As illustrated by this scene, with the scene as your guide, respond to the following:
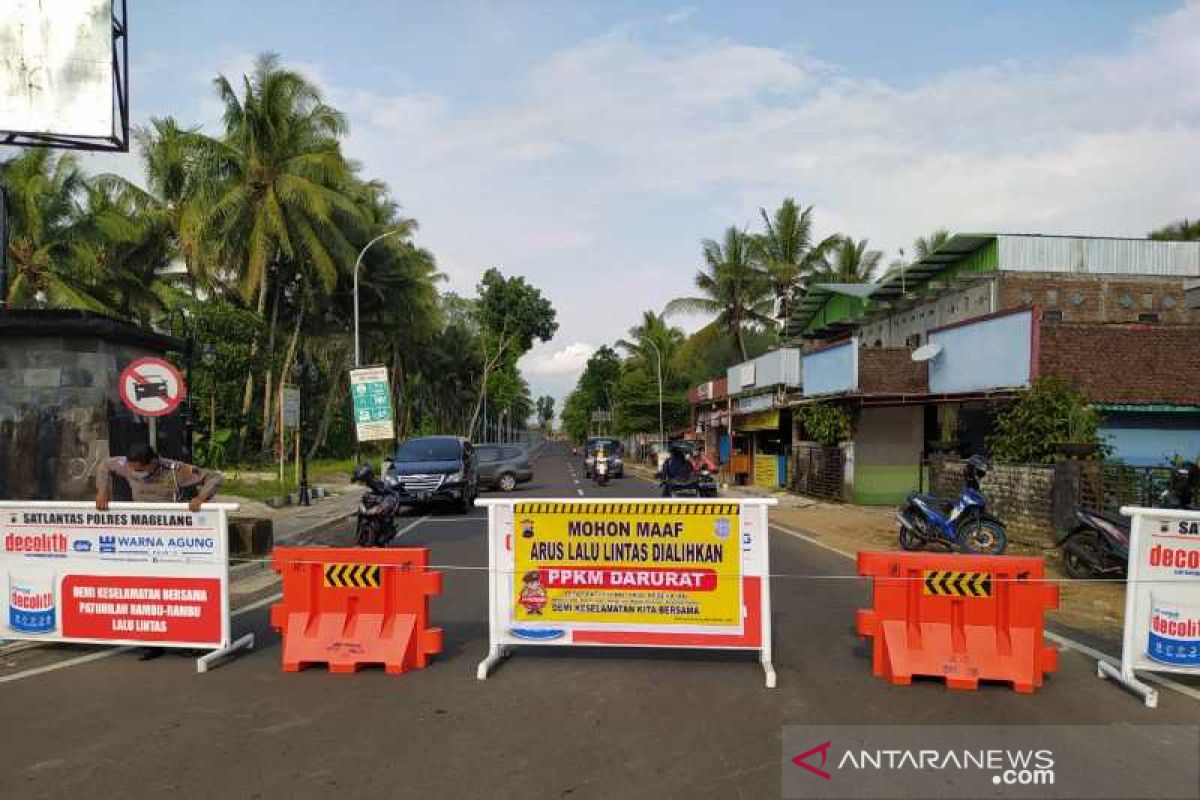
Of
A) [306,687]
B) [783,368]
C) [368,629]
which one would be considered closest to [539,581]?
[368,629]

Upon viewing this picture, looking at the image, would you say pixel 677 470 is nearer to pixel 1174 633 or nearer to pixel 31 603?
pixel 1174 633

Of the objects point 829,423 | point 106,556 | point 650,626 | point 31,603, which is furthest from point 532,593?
point 829,423

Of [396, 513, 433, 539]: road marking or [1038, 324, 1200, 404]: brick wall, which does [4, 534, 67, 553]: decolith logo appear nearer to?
[396, 513, 433, 539]: road marking

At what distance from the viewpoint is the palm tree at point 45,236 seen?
33.6m

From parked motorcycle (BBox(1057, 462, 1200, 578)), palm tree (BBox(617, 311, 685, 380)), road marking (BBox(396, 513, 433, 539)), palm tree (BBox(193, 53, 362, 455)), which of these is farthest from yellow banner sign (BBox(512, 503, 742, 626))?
palm tree (BBox(617, 311, 685, 380))

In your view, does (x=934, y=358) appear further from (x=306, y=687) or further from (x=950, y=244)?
(x=306, y=687)

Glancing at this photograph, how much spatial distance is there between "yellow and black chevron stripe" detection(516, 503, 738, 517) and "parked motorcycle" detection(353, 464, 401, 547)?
477 centimetres

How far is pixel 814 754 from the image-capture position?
15.2ft

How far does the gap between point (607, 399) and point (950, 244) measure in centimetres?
6818

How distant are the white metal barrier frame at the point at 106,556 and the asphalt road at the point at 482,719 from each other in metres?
0.21

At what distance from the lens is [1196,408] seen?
55.1 ft

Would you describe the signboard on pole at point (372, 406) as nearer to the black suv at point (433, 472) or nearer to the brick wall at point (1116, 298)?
the black suv at point (433, 472)

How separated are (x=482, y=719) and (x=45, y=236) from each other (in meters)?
38.0

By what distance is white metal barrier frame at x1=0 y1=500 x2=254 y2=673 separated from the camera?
267 inches
